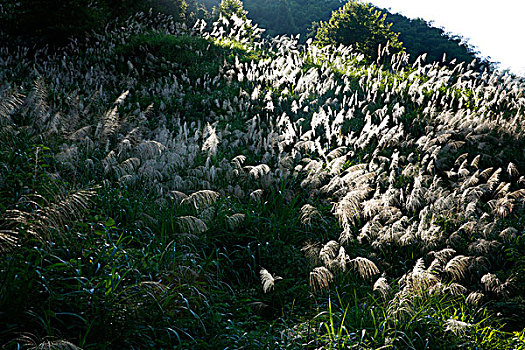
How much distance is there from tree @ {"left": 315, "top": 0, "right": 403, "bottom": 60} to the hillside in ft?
36.8

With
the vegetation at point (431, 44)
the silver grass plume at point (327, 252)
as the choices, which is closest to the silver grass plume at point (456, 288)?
the silver grass plume at point (327, 252)

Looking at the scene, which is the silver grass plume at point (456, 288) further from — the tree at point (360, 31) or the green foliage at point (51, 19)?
the tree at point (360, 31)

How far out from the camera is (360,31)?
2027 centimetres

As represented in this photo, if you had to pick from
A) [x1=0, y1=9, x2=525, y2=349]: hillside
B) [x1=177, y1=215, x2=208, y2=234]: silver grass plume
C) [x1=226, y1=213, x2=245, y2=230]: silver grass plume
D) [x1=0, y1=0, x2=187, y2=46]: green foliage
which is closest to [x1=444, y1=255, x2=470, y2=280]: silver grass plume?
[x1=0, y1=9, x2=525, y2=349]: hillside

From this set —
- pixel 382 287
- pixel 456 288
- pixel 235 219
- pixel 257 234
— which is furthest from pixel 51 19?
pixel 456 288

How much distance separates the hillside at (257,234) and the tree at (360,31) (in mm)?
11211

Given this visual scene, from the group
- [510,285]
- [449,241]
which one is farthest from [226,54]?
[510,285]

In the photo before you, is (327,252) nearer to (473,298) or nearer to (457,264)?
(457,264)

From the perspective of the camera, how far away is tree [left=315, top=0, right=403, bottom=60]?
65.2 feet

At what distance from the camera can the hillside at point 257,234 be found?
9.21 feet

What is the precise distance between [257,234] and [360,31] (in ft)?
60.4

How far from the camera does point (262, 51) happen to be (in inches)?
530

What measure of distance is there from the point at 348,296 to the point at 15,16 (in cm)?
1375

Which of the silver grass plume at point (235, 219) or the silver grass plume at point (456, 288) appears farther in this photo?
the silver grass plume at point (235, 219)
